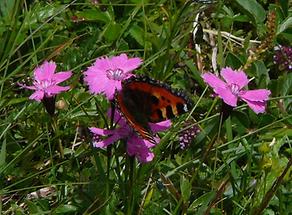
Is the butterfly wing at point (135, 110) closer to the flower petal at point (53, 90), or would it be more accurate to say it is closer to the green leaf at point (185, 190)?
the flower petal at point (53, 90)

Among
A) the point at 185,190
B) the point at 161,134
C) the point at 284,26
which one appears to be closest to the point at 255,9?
the point at 284,26

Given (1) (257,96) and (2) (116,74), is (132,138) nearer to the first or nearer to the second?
(2) (116,74)

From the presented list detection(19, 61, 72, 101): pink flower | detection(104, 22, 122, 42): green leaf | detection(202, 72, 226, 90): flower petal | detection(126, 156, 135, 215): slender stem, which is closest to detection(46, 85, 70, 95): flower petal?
detection(19, 61, 72, 101): pink flower

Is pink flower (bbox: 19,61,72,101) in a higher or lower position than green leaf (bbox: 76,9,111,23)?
higher

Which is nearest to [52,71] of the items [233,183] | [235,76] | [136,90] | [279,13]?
[136,90]

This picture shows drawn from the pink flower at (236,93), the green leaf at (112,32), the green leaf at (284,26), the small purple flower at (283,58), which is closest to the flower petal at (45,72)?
the pink flower at (236,93)

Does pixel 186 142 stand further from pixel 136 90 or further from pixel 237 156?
pixel 136 90

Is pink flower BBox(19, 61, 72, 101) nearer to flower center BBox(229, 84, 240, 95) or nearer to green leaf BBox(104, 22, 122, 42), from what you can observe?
flower center BBox(229, 84, 240, 95)
